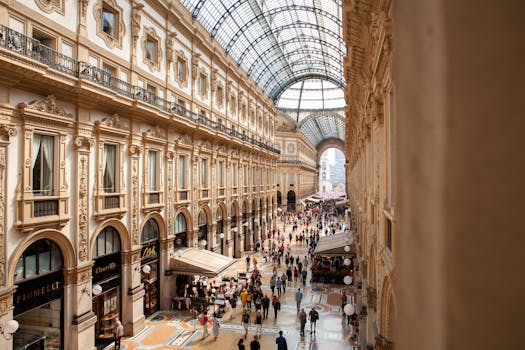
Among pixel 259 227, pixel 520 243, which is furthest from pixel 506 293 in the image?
pixel 259 227

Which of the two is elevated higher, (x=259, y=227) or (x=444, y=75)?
(x=444, y=75)

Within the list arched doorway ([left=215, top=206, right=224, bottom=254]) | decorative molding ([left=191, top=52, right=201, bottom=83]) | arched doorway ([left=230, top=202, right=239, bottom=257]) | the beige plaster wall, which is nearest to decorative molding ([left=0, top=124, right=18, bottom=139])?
the beige plaster wall

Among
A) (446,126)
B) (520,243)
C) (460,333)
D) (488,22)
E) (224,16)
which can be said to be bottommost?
(460,333)

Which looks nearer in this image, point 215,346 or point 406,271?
point 406,271

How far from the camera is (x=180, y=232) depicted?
2266 centimetres

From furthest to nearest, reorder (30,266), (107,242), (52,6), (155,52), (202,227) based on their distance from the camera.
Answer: (202,227), (155,52), (107,242), (52,6), (30,266)

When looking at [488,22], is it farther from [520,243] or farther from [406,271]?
[406,271]

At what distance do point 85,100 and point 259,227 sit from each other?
30301 millimetres

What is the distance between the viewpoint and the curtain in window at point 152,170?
19.0m

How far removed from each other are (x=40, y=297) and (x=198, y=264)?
351 inches

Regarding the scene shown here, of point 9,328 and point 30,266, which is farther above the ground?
point 30,266

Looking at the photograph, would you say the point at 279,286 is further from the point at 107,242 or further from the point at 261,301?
the point at 107,242

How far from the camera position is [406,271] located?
0.84 meters

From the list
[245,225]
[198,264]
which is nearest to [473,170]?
[198,264]
